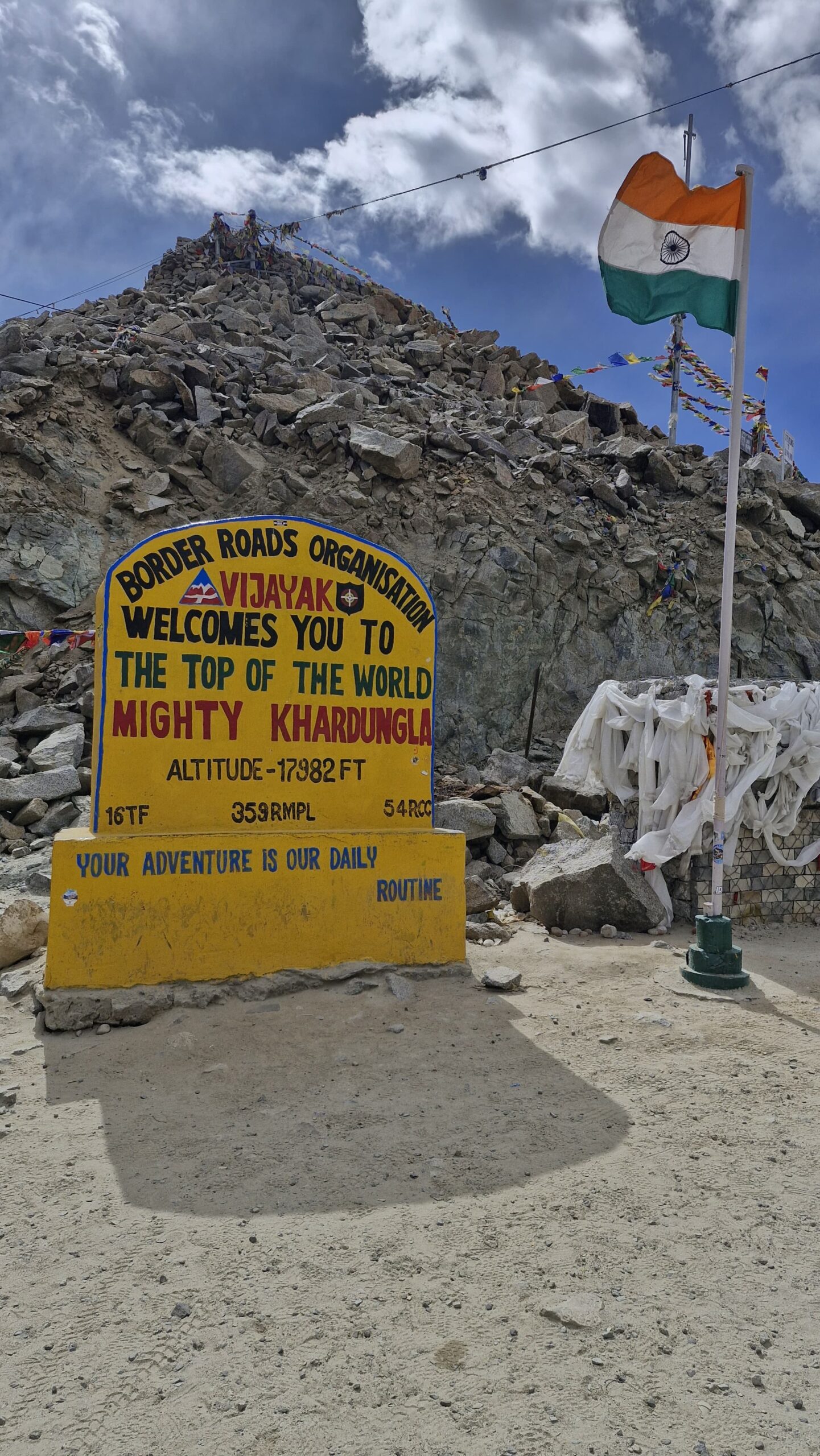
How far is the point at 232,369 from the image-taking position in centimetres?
1827

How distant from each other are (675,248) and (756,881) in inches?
200

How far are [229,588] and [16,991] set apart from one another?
277cm

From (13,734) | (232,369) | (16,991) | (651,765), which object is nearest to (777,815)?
(651,765)

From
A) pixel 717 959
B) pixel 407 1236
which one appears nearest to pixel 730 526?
pixel 717 959

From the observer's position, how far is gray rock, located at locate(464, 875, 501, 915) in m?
7.43

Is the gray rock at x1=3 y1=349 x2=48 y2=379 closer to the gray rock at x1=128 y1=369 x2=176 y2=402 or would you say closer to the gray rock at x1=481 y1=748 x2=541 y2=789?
the gray rock at x1=128 y1=369 x2=176 y2=402

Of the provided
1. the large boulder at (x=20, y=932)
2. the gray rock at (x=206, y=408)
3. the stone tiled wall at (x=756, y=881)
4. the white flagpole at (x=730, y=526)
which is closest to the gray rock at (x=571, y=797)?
the stone tiled wall at (x=756, y=881)

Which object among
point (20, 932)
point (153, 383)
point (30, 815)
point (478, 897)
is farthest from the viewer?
point (153, 383)

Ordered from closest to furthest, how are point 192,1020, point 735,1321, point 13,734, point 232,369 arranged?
1. point 735,1321
2. point 192,1020
3. point 13,734
4. point 232,369

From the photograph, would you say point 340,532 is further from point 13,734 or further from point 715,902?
point 13,734

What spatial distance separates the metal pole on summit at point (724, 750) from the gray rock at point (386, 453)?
10370mm

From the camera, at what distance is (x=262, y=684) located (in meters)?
5.45

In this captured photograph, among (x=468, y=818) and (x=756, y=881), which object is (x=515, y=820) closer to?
(x=468, y=818)

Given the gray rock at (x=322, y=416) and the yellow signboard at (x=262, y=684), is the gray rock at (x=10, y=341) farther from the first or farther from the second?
the yellow signboard at (x=262, y=684)
